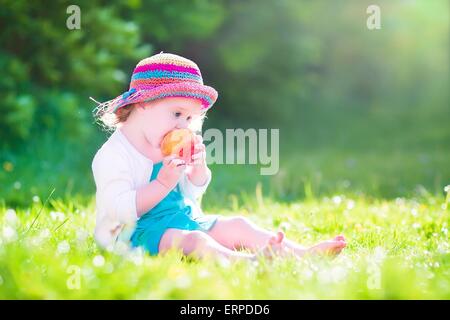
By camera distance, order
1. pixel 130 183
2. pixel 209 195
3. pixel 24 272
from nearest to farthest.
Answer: pixel 24 272 < pixel 130 183 < pixel 209 195

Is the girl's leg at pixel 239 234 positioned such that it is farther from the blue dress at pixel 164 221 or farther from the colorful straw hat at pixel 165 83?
the colorful straw hat at pixel 165 83

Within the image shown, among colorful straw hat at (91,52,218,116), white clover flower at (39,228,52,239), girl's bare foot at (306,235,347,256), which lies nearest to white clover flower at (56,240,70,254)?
white clover flower at (39,228,52,239)

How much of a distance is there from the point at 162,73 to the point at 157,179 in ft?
1.52

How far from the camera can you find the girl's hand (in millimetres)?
2623

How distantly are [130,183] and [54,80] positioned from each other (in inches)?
166

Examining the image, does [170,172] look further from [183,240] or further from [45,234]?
[45,234]

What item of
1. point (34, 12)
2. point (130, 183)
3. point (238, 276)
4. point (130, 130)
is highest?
point (34, 12)

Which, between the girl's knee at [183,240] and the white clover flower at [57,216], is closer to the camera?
the girl's knee at [183,240]

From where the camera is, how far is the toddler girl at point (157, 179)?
2.63 meters

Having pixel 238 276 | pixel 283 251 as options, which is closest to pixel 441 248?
pixel 283 251

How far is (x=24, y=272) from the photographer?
208 cm

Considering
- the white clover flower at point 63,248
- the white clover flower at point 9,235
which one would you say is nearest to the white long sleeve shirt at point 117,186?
the white clover flower at point 63,248

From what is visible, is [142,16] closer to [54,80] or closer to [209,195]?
[54,80]

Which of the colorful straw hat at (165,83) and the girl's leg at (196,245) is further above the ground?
the colorful straw hat at (165,83)
